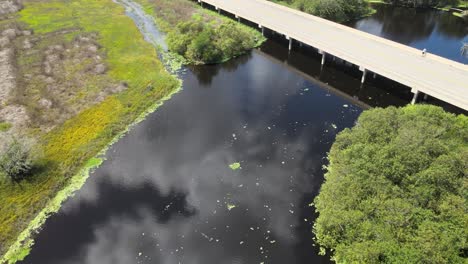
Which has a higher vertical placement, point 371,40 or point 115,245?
point 371,40

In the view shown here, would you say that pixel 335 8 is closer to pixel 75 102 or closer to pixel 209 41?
pixel 209 41

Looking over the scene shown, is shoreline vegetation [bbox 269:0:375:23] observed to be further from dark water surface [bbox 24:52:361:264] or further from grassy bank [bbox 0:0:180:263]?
grassy bank [bbox 0:0:180:263]

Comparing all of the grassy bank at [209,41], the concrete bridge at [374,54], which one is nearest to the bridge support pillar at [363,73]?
the concrete bridge at [374,54]

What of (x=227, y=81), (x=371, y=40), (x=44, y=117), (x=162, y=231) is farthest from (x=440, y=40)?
(x=44, y=117)

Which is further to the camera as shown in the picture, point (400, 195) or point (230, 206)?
point (230, 206)

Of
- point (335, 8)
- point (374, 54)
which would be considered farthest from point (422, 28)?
point (374, 54)

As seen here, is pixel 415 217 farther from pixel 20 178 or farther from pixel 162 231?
pixel 20 178
